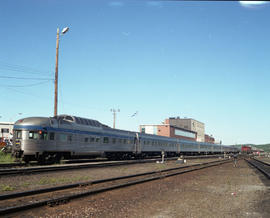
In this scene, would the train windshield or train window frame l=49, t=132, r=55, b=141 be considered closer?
the train windshield

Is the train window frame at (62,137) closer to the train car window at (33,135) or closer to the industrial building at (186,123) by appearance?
the train car window at (33,135)

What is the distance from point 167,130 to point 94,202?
88.4 meters

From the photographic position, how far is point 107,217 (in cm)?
655

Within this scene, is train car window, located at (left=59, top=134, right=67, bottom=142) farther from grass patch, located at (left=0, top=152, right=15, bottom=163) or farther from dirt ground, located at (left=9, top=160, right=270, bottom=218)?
dirt ground, located at (left=9, top=160, right=270, bottom=218)

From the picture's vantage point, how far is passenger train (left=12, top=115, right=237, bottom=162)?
19.4 metres

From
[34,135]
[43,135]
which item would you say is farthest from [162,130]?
[34,135]

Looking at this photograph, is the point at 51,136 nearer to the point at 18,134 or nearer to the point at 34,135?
the point at 34,135

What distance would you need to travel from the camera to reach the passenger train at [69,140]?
762 inches

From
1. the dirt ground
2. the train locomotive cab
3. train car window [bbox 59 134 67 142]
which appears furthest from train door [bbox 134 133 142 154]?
the dirt ground

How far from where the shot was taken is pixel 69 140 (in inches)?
871

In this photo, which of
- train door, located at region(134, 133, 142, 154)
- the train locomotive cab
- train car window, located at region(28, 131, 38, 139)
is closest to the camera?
the train locomotive cab

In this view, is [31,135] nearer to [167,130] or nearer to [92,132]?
[92,132]

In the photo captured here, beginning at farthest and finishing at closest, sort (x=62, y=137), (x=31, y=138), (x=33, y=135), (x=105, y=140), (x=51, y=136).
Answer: (x=105, y=140), (x=62, y=137), (x=51, y=136), (x=33, y=135), (x=31, y=138)

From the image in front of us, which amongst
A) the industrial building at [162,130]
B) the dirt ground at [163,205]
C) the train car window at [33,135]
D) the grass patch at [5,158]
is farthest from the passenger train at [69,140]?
the industrial building at [162,130]
